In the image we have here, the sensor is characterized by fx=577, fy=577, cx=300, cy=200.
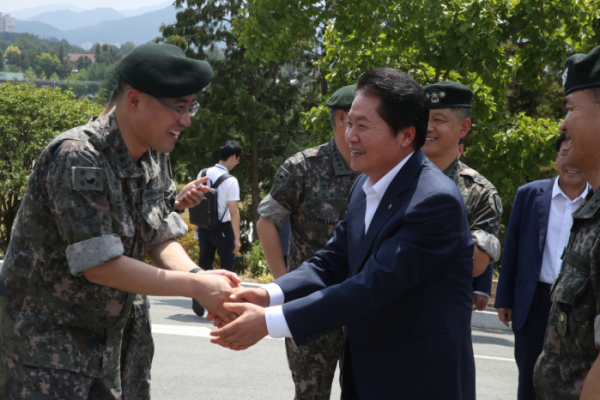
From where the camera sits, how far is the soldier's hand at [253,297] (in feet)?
8.43

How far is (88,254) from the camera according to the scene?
2156mm

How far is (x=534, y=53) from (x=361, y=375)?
7.80 metres

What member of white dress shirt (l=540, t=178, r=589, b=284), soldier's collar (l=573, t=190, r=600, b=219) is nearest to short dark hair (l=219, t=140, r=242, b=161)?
white dress shirt (l=540, t=178, r=589, b=284)

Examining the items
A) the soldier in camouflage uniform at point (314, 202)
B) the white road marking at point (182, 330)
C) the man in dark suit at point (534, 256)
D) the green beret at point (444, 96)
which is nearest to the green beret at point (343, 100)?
the soldier in camouflage uniform at point (314, 202)

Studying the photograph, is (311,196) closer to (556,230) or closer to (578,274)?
(556,230)

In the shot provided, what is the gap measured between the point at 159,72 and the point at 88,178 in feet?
1.73

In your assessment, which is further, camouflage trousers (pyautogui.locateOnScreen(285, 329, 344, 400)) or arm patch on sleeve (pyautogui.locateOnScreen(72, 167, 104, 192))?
camouflage trousers (pyautogui.locateOnScreen(285, 329, 344, 400))

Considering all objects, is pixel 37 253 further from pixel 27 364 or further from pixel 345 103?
pixel 345 103

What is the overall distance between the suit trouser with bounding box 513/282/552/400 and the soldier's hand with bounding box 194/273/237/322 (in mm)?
2146

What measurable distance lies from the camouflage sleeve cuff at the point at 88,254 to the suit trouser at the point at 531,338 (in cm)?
279

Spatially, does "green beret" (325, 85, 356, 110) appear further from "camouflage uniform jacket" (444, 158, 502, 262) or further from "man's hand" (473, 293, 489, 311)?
"man's hand" (473, 293, 489, 311)

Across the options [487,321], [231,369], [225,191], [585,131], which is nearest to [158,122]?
[585,131]

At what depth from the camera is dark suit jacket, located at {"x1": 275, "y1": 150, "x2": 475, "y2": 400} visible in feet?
6.77

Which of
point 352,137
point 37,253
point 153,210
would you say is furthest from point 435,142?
point 37,253
